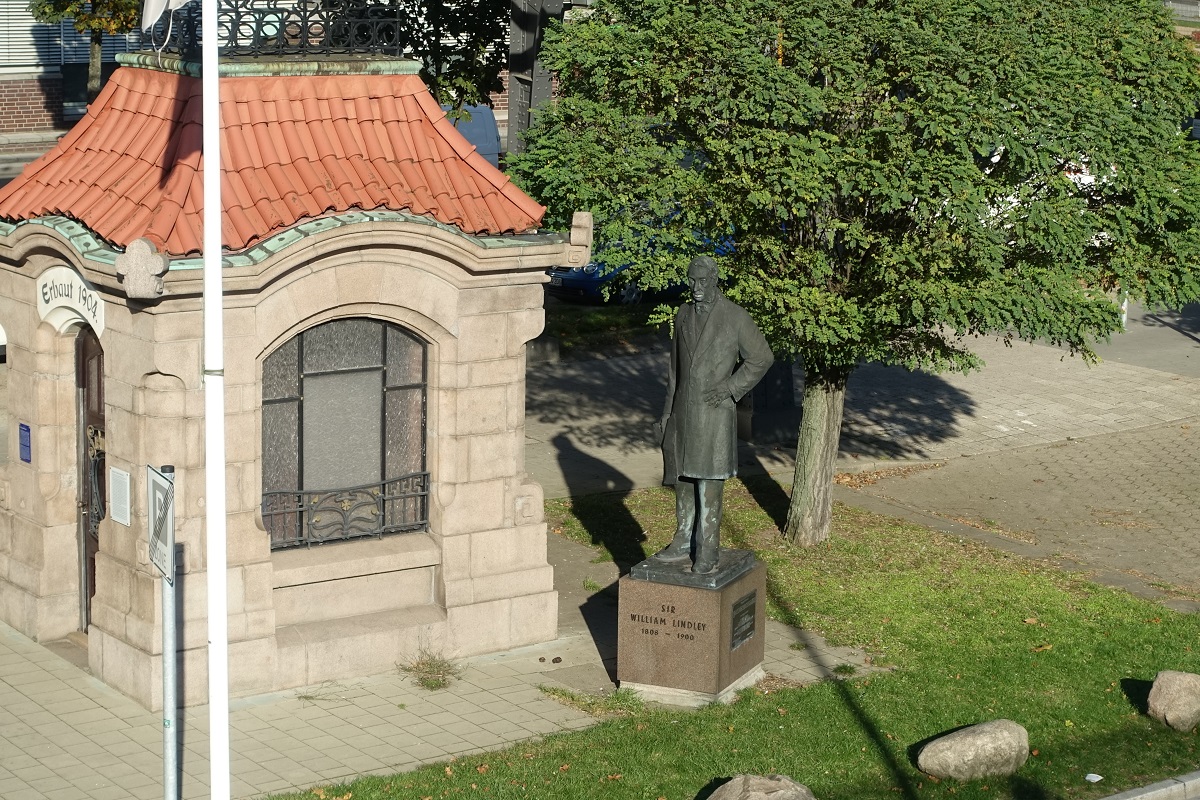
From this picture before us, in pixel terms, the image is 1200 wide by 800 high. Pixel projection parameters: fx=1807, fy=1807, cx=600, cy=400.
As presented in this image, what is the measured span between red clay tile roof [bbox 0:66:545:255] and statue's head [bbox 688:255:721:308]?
1.65m

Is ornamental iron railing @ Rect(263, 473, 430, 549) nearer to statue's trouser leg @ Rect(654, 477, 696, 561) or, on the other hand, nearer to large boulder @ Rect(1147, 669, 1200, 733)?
statue's trouser leg @ Rect(654, 477, 696, 561)

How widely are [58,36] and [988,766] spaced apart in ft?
141

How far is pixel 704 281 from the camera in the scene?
1387 centimetres

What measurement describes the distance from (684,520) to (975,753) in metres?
3.05

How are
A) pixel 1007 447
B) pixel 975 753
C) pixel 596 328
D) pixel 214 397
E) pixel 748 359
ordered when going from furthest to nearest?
pixel 596 328
pixel 1007 447
pixel 748 359
pixel 975 753
pixel 214 397

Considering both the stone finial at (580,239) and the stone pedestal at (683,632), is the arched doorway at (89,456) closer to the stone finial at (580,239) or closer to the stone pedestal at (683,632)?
the stone finial at (580,239)

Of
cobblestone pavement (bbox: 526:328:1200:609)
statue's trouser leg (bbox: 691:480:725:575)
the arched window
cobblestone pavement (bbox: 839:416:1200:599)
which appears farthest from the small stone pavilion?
cobblestone pavement (bbox: 839:416:1200:599)

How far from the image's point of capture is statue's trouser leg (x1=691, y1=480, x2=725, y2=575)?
14.0 m

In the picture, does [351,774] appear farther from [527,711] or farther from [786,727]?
[786,727]

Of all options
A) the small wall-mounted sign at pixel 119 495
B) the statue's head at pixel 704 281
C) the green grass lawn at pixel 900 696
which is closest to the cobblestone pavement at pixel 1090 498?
the green grass lawn at pixel 900 696

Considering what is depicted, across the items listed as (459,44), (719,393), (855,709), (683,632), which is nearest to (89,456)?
(683,632)

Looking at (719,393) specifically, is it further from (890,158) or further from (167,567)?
(167,567)

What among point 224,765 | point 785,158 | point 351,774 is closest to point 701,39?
point 785,158

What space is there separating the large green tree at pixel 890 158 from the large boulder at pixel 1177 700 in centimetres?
377
